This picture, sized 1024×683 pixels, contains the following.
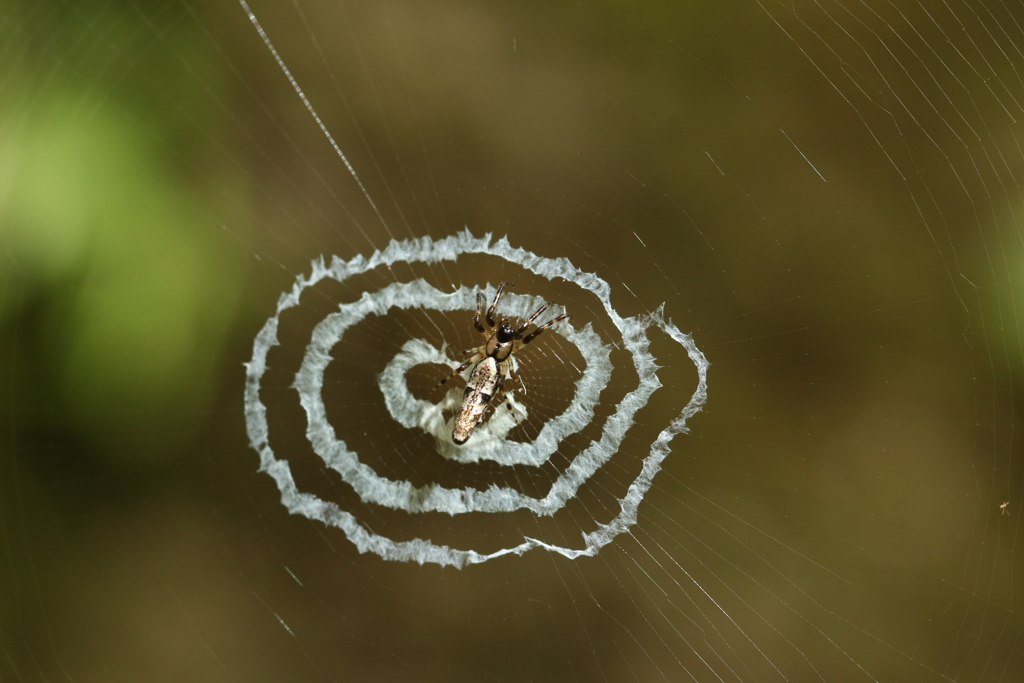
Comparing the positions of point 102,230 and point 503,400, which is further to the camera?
point 503,400

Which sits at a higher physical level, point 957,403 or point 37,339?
point 957,403

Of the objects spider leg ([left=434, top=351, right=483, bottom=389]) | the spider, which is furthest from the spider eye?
spider leg ([left=434, top=351, right=483, bottom=389])

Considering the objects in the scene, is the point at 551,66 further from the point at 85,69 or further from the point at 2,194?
the point at 2,194

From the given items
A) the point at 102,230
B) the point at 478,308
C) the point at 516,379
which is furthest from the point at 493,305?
the point at 102,230

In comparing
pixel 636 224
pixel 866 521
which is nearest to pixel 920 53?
pixel 636 224

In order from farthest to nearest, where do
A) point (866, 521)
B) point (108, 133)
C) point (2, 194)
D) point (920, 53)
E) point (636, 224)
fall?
point (866, 521)
point (636, 224)
point (920, 53)
point (108, 133)
point (2, 194)

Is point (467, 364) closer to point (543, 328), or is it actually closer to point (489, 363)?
point (489, 363)

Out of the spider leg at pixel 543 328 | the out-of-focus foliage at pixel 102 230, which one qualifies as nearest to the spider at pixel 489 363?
the spider leg at pixel 543 328
